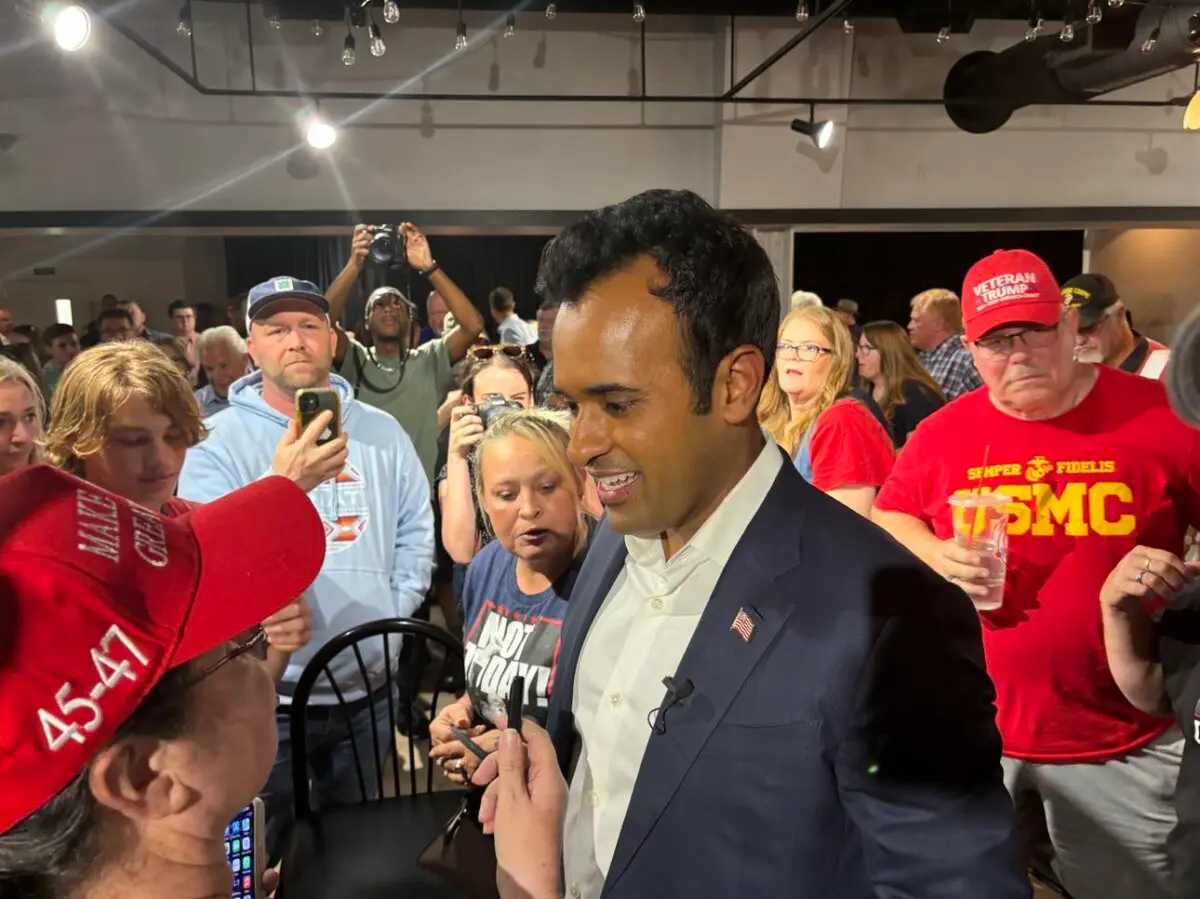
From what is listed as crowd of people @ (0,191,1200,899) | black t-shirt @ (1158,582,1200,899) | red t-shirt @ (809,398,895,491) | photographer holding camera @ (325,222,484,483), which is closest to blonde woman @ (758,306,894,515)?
red t-shirt @ (809,398,895,491)

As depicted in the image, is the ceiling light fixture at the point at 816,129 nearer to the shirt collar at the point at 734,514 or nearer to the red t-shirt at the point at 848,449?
the red t-shirt at the point at 848,449

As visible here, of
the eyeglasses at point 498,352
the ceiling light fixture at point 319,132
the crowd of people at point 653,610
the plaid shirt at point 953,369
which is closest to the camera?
the crowd of people at point 653,610

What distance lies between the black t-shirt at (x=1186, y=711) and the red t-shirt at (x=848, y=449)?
1.14 metres

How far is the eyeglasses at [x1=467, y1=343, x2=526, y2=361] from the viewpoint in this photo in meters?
3.44

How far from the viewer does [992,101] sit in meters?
6.91

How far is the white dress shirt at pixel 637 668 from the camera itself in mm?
1085

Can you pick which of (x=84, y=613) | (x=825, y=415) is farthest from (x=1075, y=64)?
(x=84, y=613)

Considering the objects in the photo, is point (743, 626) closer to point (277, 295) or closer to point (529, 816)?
point (529, 816)

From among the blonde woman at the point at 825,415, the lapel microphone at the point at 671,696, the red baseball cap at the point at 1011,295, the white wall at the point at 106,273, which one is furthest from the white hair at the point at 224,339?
the white wall at the point at 106,273

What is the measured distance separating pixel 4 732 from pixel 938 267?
10488 millimetres

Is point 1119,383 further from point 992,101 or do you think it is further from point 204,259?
point 204,259

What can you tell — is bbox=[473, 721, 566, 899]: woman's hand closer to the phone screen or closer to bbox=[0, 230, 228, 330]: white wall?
the phone screen

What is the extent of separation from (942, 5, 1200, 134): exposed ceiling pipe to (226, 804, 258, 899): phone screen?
19.6ft

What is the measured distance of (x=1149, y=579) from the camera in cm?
154
